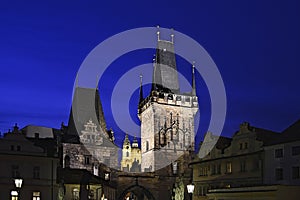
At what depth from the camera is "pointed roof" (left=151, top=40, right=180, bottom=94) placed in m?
91.2

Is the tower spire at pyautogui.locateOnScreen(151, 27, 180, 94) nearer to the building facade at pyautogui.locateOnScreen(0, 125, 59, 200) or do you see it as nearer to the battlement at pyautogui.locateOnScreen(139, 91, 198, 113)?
the battlement at pyautogui.locateOnScreen(139, 91, 198, 113)

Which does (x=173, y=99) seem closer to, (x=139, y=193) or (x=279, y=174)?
(x=139, y=193)

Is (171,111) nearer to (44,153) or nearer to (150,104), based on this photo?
(150,104)

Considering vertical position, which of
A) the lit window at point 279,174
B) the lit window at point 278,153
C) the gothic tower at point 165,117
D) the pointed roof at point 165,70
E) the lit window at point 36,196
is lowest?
the lit window at point 36,196

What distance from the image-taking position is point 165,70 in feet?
303

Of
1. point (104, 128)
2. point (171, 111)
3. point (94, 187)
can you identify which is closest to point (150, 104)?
point (171, 111)

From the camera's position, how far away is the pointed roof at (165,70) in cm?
9125

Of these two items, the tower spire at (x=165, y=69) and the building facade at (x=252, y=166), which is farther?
the tower spire at (x=165, y=69)

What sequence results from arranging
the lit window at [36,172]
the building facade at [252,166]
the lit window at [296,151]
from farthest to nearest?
the lit window at [36,172]
the lit window at [296,151]
the building facade at [252,166]

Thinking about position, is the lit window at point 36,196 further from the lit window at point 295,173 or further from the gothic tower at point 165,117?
the gothic tower at point 165,117

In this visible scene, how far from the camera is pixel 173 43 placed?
95.4 m

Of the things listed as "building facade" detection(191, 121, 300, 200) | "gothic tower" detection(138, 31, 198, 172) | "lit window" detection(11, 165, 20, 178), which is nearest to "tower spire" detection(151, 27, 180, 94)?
"gothic tower" detection(138, 31, 198, 172)

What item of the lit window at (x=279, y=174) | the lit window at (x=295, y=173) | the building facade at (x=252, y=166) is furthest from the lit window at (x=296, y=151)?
the lit window at (x=279, y=174)

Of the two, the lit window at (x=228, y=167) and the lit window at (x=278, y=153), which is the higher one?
the lit window at (x=278, y=153)
